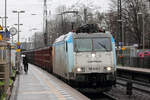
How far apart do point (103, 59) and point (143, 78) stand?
11822 mm

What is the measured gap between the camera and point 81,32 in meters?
17.0

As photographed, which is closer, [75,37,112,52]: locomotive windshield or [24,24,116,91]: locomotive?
[24,24,116,91]: locomotive

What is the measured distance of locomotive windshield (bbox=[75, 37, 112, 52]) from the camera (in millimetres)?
16312

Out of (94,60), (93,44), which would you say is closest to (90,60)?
(94,60)

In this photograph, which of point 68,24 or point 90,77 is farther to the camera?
point 68,24

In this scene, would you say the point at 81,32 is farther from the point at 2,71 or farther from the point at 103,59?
the point at 2,71

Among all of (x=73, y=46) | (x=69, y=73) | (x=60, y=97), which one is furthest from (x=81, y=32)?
(x=60, y=97)

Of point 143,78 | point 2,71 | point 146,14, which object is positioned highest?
point 146,14

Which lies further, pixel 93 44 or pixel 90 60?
pixel 93 44

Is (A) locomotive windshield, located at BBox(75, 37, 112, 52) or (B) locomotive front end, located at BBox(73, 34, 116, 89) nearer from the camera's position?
(B) locomotive front end, located at BBox(73, 34, 116, 89)

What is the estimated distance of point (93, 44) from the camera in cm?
1645

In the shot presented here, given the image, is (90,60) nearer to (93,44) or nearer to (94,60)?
(94,60)

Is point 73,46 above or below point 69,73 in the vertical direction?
above

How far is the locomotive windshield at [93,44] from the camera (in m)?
16.3
